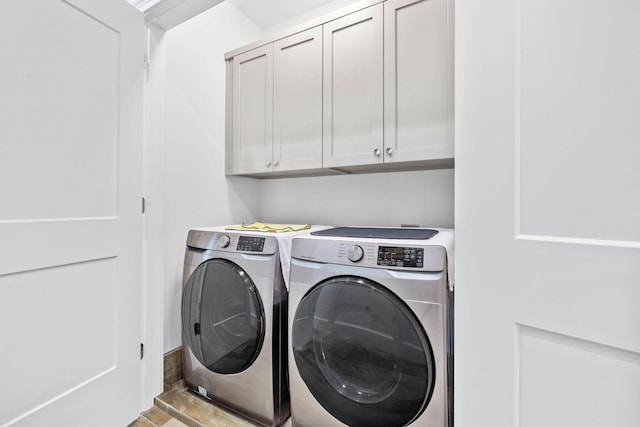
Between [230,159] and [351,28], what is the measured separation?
120cm

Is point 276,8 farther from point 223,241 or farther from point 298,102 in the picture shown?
point 223,241

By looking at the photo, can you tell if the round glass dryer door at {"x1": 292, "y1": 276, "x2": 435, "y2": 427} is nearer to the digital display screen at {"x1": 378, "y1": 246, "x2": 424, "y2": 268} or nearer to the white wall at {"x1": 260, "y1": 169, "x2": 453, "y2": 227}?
the digital display screen at {"x1": 378, "y1": 246, "x2": 424, "y2": 268}

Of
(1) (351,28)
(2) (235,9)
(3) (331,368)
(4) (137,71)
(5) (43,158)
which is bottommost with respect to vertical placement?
(3) (331,368)

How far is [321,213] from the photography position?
215cm

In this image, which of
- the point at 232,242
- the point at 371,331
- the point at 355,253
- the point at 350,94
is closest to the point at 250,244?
the point at 232,242

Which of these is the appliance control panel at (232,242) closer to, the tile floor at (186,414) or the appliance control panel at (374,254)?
the appliance control panel at (374,254)

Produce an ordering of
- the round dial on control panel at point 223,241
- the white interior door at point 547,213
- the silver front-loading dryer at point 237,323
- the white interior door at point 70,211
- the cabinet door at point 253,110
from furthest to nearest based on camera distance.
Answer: the cabinet door at point 253,110
the round dial on control panel at point 223,241
the silver front-loading dryer at point 237,323
the white interior door at point 70,211
the white interior door at point 547,213

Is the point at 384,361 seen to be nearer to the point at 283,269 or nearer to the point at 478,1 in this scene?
the point at 283,269

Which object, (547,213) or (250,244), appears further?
(250,244)

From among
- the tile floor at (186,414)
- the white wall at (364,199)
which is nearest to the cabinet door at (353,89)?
the white wall at (364,199)

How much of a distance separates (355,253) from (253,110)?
1.41 metres

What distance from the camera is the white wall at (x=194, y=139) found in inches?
67.0

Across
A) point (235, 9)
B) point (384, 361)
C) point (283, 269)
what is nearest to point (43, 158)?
point (283, 269)

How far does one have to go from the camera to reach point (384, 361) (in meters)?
1.08
